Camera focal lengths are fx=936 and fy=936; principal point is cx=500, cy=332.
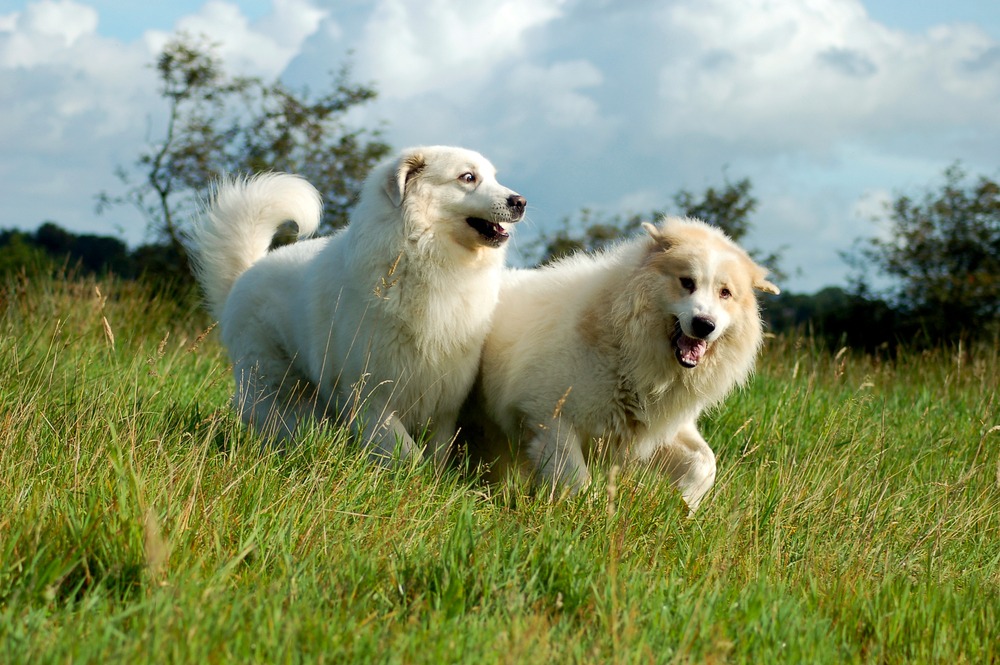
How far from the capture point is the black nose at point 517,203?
529cm

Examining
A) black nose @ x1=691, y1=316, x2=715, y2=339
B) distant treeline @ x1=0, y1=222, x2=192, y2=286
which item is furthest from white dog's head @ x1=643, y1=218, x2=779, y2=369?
distant treeline @ x1=0, y1=222, x2=192, y2=286

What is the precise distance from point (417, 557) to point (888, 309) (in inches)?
658

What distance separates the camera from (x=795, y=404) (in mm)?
6844

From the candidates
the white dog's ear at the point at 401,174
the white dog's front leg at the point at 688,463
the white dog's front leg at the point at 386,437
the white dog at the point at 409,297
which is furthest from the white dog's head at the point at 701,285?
the white dog's front leg at the point at 386,437

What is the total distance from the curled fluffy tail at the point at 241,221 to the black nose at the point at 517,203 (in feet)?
5.93

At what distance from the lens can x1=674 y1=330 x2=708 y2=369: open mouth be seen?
510 centimetres

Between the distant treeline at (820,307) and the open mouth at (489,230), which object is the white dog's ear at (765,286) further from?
the distant treeline at (820,307)

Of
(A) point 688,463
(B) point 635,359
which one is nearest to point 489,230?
(B) point 635,359

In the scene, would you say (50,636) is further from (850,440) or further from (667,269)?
(850,440)

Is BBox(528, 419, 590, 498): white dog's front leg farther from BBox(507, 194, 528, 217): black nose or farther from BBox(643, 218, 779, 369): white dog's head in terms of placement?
BBox(507, 194, 528, 217): black nose

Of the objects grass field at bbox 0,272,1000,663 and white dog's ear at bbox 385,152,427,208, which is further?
white dog's ear at bbox 385,152,427,208

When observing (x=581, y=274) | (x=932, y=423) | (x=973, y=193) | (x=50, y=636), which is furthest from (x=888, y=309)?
(x=50, y=636)

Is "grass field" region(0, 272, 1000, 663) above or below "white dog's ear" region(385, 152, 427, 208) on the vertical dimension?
below

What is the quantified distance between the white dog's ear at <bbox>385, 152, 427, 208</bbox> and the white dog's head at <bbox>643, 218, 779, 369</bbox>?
1.37 m
